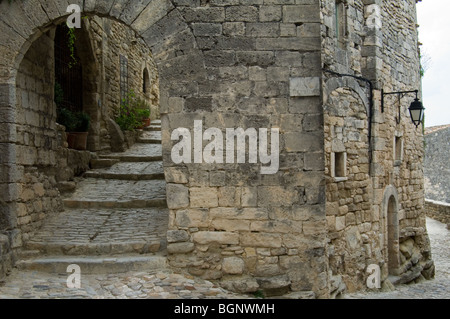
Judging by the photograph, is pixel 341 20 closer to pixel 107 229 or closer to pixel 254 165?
pixel 254 165

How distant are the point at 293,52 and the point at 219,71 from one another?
0.86 m

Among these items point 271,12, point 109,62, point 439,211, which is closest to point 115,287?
point 271,12

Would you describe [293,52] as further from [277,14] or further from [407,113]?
[407,113]

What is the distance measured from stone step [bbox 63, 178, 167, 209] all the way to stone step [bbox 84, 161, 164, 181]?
14cm

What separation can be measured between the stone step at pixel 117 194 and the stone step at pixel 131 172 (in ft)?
0.46

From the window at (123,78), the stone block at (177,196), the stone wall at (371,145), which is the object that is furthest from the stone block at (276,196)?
the window at (123,78)

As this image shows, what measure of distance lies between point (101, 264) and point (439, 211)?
15.4m

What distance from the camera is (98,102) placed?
970 centimetres

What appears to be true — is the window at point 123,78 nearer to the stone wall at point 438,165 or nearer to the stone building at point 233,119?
the stone building at point 233,119

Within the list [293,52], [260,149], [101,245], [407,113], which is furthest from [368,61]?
[101,245]

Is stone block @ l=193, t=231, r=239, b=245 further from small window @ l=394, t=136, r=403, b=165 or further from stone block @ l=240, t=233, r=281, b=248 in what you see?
small window @ l=394, t=136, r=403, b=165

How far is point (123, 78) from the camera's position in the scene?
11703 millimetres

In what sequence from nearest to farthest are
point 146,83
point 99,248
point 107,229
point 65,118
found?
Answer: point 99,248 < point 107,229 < point 65,118 < point 146,83

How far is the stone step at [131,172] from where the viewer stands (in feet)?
26.6
